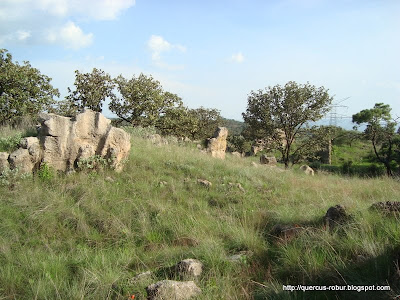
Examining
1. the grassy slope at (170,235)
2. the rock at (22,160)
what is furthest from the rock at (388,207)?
the rock at (22,160)

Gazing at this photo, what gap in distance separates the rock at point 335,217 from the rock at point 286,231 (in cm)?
46

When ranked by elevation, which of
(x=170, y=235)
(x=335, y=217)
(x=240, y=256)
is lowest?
(x=170, y=235)

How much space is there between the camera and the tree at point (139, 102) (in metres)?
18.1

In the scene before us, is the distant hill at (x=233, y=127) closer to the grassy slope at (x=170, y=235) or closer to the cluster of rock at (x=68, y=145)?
the cluster of rock at (x=68, y=145)

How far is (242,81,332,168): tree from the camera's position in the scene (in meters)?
19.0

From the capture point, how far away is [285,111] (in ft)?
63.8

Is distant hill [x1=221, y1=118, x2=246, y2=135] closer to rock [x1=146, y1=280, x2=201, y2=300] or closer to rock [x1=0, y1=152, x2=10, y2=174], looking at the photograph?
rock [x1=0, y1=152, x2=10, y2=174]

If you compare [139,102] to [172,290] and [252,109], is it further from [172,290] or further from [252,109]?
[172,290]

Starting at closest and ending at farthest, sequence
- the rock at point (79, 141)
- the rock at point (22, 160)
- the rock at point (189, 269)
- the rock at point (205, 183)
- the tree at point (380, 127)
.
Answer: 1. the rock at point (189, 269)
2. the rock at point (22, 160)
3. the rock at point (79, 141)
4. the rock at point (205, 183)
5. the tree at point (380, 127)

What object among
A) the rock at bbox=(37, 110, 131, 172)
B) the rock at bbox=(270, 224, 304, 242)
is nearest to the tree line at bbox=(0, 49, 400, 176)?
the rock at bbox=(37, 110, 131, 172)

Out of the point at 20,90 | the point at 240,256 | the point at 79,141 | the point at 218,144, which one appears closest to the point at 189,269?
the point at 240,256

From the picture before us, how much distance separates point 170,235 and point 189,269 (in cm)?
165

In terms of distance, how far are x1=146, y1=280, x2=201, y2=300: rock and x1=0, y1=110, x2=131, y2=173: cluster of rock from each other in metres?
5.05

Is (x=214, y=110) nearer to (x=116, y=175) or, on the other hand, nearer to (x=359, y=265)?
(x=116, y=175)
